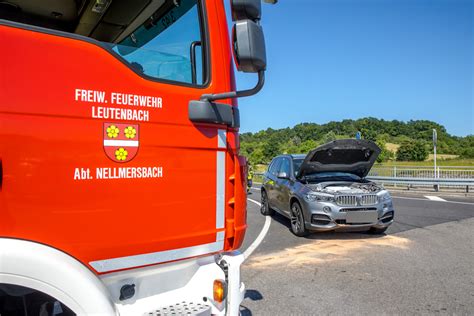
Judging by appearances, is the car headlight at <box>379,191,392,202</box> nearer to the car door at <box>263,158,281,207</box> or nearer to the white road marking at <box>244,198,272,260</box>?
the white road marking at <box>244,198,272,260</box>

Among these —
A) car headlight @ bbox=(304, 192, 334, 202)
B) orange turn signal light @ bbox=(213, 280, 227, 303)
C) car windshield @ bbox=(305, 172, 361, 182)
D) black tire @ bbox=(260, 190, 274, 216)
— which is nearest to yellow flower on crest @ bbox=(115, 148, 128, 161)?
orange turn signal light @ bbox=(213, 280, 227, 303)

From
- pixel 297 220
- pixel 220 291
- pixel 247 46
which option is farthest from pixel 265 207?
pixel 247 46

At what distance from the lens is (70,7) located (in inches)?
103

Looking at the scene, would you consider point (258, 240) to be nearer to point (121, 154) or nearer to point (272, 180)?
point (272, 180)

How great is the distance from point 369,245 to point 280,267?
2170mm

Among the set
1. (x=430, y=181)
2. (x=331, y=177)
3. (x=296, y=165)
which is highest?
(x=296, y=165)

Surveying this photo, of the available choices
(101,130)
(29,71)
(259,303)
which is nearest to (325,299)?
(259,303)

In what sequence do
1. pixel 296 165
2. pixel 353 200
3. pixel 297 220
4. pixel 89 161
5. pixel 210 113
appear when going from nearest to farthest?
pixel 89 161 → pixel 210 113 → pixel 353 200 → pixel 297 220 → pixel 296 165

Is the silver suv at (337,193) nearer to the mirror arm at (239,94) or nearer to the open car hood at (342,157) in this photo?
the open car hood at (342,157)

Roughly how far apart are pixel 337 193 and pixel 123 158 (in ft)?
18.4

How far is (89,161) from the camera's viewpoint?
1.73 meters

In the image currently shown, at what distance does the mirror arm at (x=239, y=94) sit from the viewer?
2.11 meters

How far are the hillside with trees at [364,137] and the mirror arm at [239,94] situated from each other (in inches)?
1791

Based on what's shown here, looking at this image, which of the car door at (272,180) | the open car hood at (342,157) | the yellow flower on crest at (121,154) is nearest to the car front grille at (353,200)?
the open car hood at (342,157)
